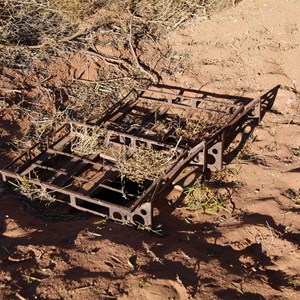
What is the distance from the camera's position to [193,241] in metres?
4.16

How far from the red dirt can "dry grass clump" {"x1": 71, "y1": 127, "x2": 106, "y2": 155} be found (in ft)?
2.27

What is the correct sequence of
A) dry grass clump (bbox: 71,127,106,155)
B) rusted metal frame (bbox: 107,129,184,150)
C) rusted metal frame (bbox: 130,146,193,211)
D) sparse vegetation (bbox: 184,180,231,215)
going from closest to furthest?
rusted metal frame (bbox: 130,146,193,211), sparse vegetation (bbox: 184,180,231,215), rusted metal frame (bbox: 107,129,184,150), dry grass clump (bbox: 71,127,106,155)

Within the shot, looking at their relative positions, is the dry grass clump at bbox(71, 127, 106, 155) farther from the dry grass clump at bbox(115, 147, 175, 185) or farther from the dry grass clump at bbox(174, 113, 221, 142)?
the dry grass clump at bbox(174, 113, 221, 142)

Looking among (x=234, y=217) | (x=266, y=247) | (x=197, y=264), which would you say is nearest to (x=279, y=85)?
(x=234, y=217)

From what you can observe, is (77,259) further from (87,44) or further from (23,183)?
(87,44)

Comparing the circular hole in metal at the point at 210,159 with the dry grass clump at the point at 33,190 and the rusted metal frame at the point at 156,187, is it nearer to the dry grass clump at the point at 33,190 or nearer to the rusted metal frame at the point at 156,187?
the rusted metal frame at the point at 156,187

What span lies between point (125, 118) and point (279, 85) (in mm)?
1696

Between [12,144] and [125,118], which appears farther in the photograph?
[125,118]

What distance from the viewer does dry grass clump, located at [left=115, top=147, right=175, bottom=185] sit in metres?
4.98

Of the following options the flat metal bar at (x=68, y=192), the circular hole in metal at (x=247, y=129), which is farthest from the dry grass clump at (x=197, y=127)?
the flat metal bar at (x=68, y=192)

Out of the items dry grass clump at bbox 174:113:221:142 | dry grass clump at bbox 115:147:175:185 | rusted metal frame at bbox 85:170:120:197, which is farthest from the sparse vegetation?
Result: dry grass clump at bbox 174:113:221:142

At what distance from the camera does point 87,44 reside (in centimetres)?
670

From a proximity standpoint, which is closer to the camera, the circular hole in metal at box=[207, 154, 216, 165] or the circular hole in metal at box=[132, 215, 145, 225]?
the circular hole in metal at box=[132, 215, 145, 225]

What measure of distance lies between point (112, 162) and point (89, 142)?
0.98 feet
